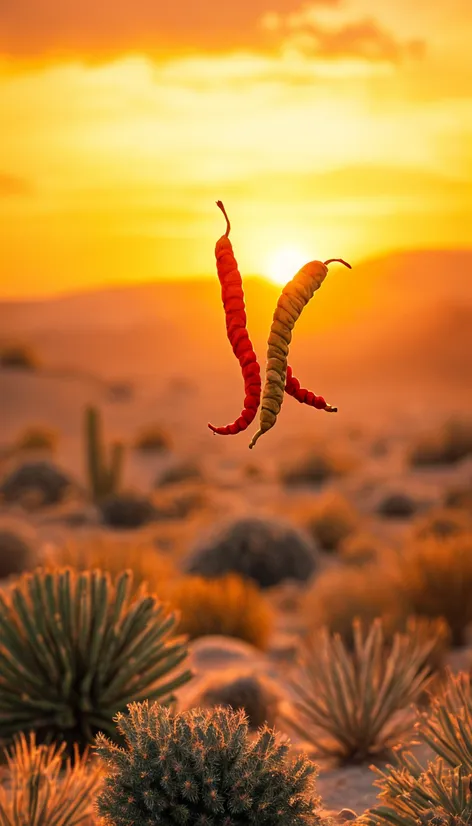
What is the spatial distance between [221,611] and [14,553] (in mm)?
5256

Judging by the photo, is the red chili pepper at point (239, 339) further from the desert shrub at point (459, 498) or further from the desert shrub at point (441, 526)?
the desert shrub at point (459, 498)

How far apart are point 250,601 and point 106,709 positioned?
5.51 meters

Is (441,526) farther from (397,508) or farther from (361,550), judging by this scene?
(397,508)

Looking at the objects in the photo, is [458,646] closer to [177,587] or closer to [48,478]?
[177,587]

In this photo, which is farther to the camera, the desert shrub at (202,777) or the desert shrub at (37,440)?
the desert shrub at (37,440)

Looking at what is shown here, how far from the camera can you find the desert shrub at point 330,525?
19.5m

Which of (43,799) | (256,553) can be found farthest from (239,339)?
(256,553)

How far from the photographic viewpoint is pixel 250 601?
39.1 feet

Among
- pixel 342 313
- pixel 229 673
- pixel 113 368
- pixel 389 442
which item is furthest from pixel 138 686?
pixel 342 313

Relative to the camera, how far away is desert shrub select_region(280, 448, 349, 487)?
96.2 feet

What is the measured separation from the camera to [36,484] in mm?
26078

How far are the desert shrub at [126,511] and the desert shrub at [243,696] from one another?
48.4 ft

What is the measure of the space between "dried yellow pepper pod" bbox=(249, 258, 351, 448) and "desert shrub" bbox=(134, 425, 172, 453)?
34.2 m

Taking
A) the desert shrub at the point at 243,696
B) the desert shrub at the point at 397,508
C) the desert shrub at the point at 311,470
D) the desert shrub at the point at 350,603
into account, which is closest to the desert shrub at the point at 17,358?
the desert shrub at the point at 311,470
